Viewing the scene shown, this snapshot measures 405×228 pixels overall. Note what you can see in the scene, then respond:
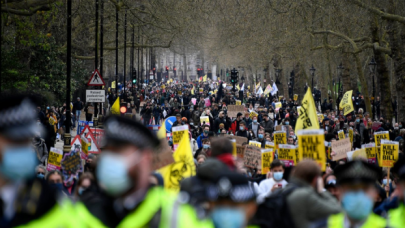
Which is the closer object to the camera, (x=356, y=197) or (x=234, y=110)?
(x=356, y=197)

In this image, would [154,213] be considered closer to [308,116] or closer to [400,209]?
[400,209]

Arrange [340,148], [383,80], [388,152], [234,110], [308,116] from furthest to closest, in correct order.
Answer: [234,110] → [383,80] → [340,148] → [388,152] → [308,116]

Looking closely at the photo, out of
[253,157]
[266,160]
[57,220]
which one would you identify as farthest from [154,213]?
[253,157]

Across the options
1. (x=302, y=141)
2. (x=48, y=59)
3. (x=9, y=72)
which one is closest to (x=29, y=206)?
(x=302, y=141)

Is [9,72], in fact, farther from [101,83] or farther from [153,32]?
[153,32]

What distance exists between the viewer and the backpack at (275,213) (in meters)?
5.37

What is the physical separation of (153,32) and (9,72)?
26.4 m

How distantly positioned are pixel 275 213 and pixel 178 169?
4.20m

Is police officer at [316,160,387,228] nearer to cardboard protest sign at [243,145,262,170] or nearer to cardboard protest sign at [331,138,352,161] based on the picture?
cardboard protest sign at [243,145,262,170]

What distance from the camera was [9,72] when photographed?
17828 mm

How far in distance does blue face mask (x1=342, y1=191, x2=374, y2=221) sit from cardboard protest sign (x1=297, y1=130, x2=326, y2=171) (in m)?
4.55

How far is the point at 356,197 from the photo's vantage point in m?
4.61

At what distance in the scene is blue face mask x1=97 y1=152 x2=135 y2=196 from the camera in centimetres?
300

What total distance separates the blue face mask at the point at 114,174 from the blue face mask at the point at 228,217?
0.53 metres
